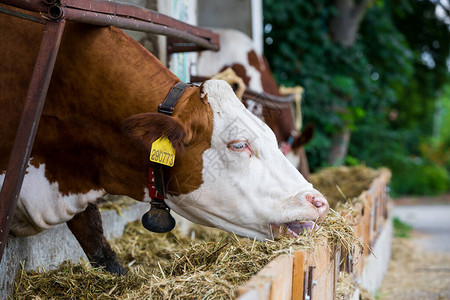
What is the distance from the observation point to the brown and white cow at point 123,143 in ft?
7.96

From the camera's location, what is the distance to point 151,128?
2.30m

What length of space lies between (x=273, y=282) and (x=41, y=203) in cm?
137

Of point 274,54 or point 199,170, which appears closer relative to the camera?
point 199,170

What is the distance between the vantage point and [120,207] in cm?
393

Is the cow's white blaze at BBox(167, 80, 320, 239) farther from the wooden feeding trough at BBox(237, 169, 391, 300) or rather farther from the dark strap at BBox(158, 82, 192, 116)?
the wooden feeding trough at BBox(237, 169, 391, 300)

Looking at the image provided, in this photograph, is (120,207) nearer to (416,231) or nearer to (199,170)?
(199,170)

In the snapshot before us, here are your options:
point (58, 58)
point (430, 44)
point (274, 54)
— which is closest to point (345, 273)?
point (58, 58)

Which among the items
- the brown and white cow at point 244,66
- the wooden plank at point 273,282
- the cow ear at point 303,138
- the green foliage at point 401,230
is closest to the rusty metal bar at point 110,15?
the wooden plank at point 273,282

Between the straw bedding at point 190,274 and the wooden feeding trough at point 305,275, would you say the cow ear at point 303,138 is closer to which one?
the wooden feeding trough at point 305,275

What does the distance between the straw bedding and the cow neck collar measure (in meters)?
0.15

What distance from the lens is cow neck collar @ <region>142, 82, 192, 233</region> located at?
2479 millimetres

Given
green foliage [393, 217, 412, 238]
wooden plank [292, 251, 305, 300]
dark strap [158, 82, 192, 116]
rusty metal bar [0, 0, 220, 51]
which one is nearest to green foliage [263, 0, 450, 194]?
green foliage [393, 217, 412, 238]

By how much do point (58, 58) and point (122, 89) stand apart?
1.08 ft

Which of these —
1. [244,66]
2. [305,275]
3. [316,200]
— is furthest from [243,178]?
[244,66]
